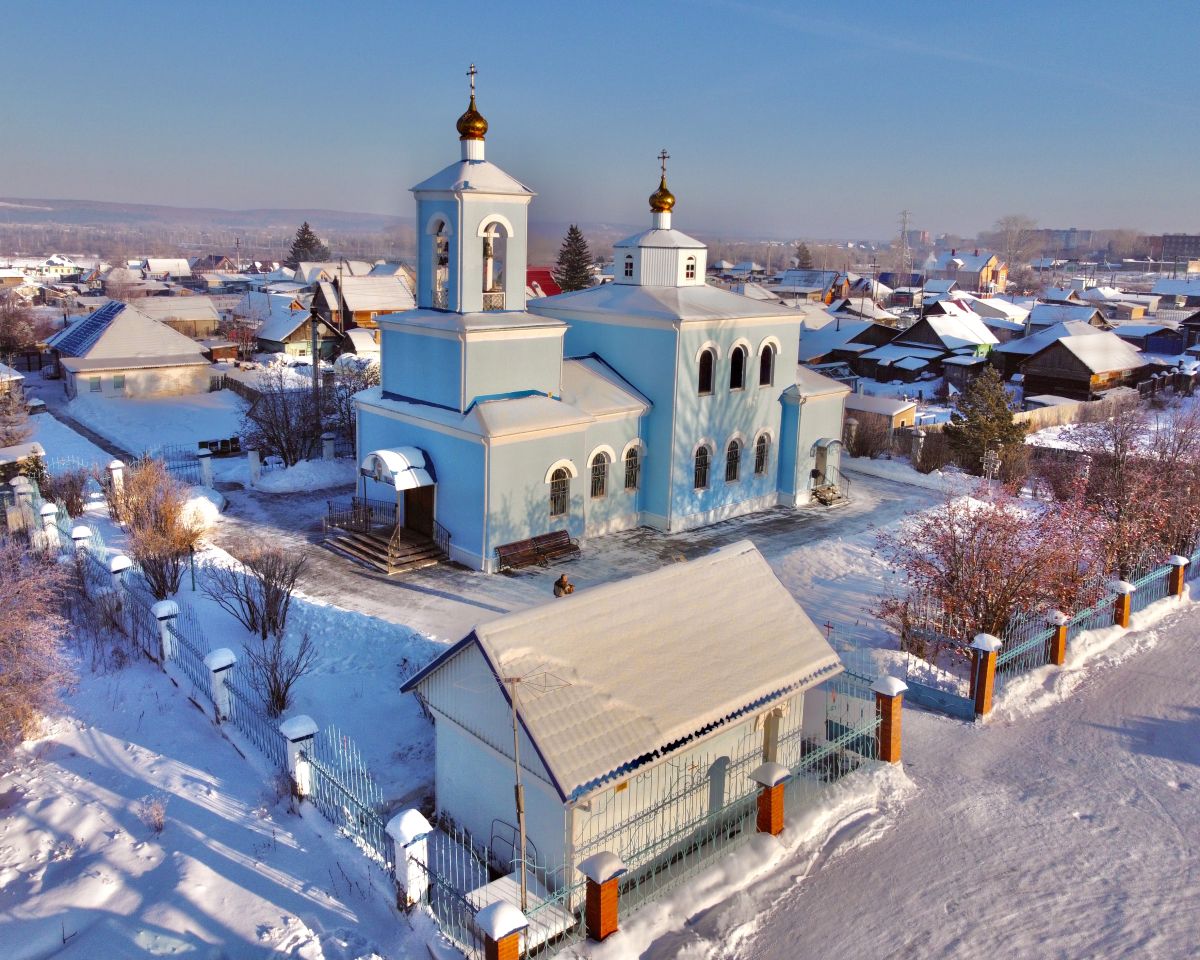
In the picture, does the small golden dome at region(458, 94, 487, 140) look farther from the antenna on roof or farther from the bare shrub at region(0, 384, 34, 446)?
the bare shrub at region(0, 384, 34, 446)

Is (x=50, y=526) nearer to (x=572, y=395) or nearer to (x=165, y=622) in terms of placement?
(x=165, y=622)

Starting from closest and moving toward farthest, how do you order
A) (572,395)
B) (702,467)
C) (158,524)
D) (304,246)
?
(158,524), (572,395), (702,467), (304,246)

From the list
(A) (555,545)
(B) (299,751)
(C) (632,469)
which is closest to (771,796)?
(B) (299,751)

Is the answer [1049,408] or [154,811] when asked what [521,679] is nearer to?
[154,811]

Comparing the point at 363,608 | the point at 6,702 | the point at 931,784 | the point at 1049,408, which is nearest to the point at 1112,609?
the point at 931,784

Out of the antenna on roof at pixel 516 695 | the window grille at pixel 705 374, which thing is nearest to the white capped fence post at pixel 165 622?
the antenna on roof at pixel 516 695

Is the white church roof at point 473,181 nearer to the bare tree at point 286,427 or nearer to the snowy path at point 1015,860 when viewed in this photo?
the bare tree at point 286,427
